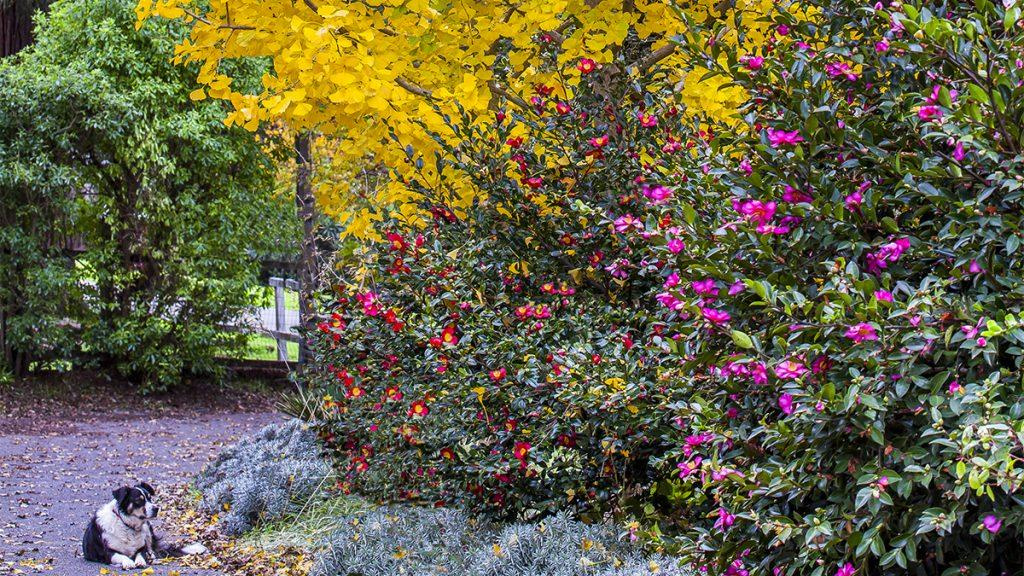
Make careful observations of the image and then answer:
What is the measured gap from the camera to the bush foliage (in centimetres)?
634

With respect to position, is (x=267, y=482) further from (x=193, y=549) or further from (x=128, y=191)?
(x=128, y=191)

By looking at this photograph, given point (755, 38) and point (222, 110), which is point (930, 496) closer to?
point (755, 38)

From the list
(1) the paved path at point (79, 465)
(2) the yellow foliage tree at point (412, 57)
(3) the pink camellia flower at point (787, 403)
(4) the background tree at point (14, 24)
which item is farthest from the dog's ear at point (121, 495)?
(4) the background tree at point (14, 24)

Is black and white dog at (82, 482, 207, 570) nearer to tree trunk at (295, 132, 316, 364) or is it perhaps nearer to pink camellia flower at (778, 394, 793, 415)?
pink camellia flower at (778, 394, 793, 415)

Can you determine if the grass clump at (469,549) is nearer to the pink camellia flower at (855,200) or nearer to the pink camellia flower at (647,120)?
the pink camellia flower at (855,200)

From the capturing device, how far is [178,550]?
6039 millimetres

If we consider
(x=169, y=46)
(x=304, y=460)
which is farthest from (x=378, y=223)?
(x=169, y=46)

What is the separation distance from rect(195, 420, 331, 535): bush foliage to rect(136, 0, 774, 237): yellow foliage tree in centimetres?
155

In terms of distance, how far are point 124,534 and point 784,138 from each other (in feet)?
14.6

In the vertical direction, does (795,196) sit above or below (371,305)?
above

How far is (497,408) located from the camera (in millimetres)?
4461

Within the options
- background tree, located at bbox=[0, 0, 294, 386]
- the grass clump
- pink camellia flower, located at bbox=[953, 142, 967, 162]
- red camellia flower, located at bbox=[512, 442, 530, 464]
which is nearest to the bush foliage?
the grass clump

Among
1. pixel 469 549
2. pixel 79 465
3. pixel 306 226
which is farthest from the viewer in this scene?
pixel 306 226

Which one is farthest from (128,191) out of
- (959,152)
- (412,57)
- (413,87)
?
(959,152)
